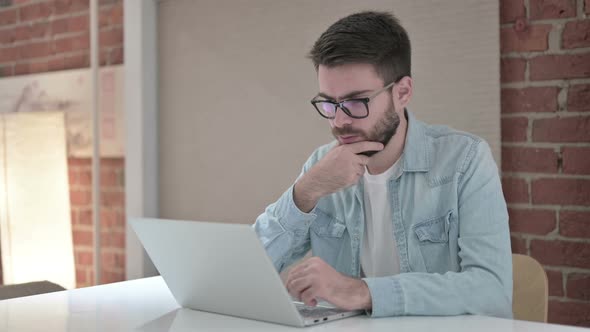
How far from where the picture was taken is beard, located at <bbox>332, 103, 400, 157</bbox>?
69.6 inches

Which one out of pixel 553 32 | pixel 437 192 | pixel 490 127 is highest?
pixel 553 32

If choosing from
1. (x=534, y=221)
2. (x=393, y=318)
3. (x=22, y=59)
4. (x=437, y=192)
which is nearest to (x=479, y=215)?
(x=437, y=192)

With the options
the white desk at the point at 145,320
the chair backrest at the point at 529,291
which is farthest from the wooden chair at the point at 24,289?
the chair backrest at the point at 529,291

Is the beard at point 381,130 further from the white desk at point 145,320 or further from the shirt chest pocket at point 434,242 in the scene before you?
the white desk at point 145,320

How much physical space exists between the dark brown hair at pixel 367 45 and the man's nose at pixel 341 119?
123mm

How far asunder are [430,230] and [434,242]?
31mm

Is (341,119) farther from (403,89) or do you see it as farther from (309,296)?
(309,296)

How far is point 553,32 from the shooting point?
230 cm

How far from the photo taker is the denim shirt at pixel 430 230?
1.38 m

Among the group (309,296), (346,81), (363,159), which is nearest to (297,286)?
(309,296)

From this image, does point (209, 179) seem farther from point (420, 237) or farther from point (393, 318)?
point (393, 318)

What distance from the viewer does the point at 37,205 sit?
12.8 feet

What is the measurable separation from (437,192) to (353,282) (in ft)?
1.47

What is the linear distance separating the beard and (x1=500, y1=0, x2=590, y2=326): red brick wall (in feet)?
2.37
